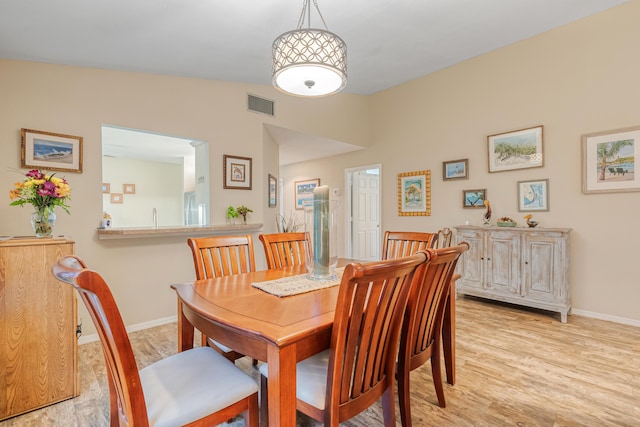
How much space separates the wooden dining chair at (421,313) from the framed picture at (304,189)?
16.2 ft

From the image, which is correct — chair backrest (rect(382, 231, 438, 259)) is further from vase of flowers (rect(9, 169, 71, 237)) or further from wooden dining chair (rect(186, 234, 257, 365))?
vase of flowers (rect(9, 169, 71, 237))

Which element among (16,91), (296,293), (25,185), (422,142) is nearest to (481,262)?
(422,142)

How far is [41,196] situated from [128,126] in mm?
1355

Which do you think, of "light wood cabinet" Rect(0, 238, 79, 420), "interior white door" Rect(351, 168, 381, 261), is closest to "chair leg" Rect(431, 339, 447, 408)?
"light wood cabinet" Rect(0, 238, 79, 420)

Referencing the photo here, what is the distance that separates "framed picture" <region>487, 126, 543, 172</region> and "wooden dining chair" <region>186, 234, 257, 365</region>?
3.46m

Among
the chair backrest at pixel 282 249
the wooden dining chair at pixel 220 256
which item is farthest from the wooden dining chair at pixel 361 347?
the chair backrest at pixel 282 249

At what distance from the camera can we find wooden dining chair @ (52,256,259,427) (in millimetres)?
867

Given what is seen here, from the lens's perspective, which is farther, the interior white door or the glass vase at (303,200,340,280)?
the interior white door

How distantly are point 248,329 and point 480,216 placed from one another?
3.97 meters

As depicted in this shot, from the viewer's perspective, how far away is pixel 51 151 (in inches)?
101

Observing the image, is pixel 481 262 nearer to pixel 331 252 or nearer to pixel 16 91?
pixel 331 252

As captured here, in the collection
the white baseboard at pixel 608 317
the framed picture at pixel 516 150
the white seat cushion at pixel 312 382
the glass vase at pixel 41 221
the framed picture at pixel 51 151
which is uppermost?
the framed picture at pixel 516 150

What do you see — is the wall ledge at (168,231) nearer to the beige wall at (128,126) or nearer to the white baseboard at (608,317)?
the beige wall at (128,126)

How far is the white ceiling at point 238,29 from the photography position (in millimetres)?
2084
